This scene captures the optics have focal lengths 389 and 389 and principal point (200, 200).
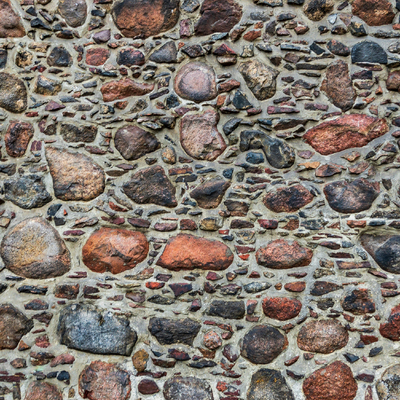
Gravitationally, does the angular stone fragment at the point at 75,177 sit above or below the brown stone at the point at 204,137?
below

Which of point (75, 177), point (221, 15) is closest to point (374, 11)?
point (221, 15)

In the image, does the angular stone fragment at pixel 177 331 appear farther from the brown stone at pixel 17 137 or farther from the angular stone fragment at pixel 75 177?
the brown stone at pixel 17 137

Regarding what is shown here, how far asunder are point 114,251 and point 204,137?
86 centimetres

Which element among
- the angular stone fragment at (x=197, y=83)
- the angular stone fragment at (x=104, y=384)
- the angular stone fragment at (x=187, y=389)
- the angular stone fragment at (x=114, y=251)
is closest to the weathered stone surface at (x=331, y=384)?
the angular stone fragment at (x=187, y=389)

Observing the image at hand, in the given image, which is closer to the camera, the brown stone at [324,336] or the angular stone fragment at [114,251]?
the brown stone at [324,336]

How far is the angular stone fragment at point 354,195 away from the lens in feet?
7.32

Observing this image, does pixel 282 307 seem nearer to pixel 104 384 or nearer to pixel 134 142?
pixel 104 384

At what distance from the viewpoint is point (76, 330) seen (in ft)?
7.37

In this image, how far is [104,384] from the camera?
2207mm

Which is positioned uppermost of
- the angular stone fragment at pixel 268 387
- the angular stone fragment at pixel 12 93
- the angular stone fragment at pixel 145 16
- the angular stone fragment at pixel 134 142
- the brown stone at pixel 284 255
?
the angular stone fragment at pixel 145 16

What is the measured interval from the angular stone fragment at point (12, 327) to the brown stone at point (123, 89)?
1383 mm

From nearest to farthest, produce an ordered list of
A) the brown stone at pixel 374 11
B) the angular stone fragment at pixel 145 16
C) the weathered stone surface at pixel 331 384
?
the weathered stone surface at pixel 331 384 < the brown stone at pixel 374 11 < the angular stone fragment at pixel 145 16

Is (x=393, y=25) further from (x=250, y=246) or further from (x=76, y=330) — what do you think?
(x=76, y=330)

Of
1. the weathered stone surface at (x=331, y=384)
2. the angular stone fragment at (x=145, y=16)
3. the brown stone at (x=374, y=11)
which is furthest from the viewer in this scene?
the angular stone fragment at (x=145, y=16)
